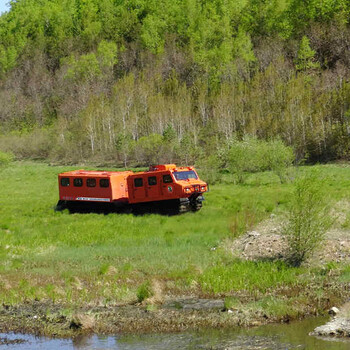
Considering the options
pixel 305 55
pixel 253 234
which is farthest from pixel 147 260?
pixel 305 55

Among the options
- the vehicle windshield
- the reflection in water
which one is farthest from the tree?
the reflection in water

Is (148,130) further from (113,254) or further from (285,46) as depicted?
(113,254)

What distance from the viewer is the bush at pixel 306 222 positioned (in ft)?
70.3

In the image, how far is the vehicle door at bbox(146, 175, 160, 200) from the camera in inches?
1350

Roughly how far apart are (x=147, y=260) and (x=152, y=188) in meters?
11.5

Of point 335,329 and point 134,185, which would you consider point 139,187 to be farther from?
point 335,329

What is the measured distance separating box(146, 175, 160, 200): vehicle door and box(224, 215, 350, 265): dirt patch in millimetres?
9146

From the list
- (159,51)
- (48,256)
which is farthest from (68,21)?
(48,256)

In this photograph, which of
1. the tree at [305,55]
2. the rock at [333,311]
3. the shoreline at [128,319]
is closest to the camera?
the shoreline at [128,319]

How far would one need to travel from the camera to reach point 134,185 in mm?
35219

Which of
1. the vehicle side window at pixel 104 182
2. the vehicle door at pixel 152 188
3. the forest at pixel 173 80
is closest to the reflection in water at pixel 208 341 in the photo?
the vehicle door at pixel 152 188

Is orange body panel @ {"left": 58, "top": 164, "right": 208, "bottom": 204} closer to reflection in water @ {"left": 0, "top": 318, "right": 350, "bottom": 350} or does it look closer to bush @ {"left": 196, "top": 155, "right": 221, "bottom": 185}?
bush @ {"left": 196, "top": 155, "right": 221, "bottom": 185}

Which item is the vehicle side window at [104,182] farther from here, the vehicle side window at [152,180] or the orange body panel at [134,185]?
the vehicle side window at [152,180]

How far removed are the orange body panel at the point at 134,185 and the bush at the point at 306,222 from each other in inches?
468
